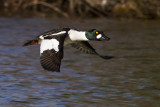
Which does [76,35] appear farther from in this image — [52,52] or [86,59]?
[86,59]

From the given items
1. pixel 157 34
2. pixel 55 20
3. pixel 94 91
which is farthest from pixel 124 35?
pixel 94 91

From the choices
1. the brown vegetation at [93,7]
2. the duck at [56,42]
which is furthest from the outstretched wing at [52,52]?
the brown vegetation at [93,7]

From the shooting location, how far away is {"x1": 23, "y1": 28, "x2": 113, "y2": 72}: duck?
6754 mm

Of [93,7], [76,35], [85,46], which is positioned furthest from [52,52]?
[93,7]

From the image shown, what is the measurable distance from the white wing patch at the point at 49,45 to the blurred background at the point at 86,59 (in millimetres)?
771

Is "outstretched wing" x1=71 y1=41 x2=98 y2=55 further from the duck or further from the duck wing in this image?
the duck wing

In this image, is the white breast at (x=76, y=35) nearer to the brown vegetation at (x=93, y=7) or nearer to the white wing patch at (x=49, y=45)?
the white wing patch at (x=49, y=45)

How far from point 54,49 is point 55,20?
31.9 feet

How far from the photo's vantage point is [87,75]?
862 cm

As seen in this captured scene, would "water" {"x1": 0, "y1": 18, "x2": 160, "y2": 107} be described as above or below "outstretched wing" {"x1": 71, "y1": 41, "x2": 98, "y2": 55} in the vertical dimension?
below

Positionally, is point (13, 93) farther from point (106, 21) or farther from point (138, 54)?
point (106, 21)

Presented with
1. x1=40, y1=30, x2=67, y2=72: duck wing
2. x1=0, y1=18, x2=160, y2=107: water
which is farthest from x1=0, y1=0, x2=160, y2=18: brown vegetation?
x1=40, y1=30, x2=67, y2=72: duck wing

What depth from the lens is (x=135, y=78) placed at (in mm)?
8297

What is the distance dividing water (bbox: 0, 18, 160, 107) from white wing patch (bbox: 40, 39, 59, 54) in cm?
77
